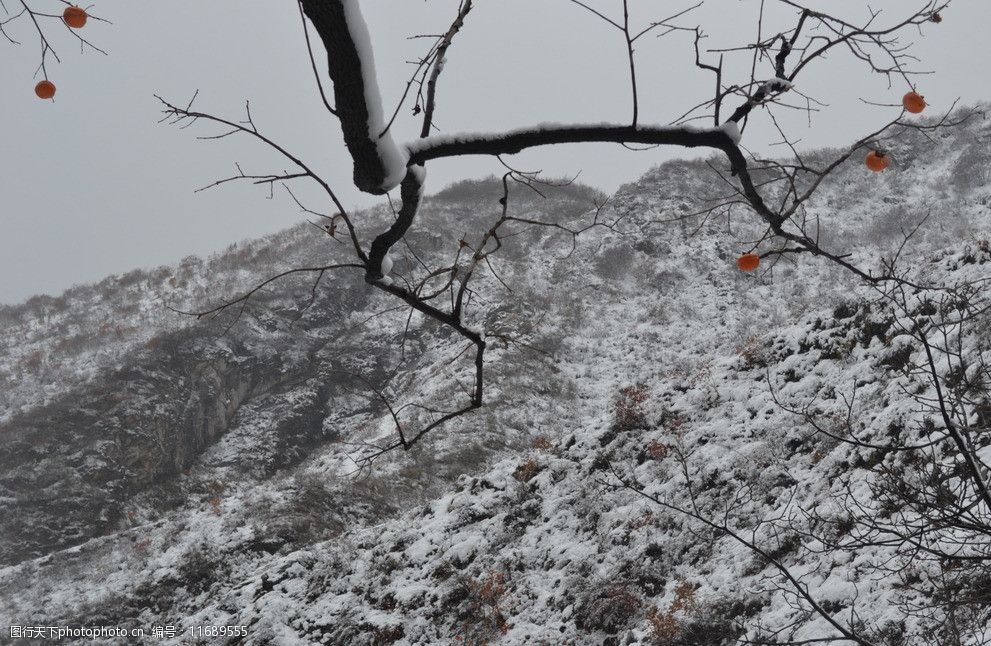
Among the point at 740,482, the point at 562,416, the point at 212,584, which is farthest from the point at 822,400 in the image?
the point at 212,584

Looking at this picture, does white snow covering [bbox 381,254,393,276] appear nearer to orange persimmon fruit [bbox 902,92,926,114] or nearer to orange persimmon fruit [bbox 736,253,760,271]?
orange persimmon fruit [bbox 736,253,760,271]

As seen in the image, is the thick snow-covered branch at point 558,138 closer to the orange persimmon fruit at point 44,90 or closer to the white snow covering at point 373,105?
the white snow covering at point 373,105

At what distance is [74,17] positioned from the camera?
5.65ft

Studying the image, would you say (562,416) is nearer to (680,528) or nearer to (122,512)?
(680,528)

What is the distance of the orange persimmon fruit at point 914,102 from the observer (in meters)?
1.47

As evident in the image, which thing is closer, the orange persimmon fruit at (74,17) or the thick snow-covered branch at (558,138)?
the thick snow-covered branch at (558,138)

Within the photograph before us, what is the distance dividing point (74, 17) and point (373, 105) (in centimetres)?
120

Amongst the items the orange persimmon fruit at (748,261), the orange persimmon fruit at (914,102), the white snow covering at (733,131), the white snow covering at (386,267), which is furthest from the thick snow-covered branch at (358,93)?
the orange persimmon fruit at (914,102)

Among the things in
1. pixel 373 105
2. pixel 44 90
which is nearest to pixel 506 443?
pixel 44 90

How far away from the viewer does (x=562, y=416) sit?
1228 centimetres

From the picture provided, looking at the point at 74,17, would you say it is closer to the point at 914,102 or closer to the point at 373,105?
the point at 373,105

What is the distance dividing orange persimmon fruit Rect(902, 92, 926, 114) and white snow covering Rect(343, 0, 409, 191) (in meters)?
1.32

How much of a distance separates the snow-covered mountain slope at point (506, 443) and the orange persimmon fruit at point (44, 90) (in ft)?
4.50

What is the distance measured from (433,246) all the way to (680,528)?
16.6 m
